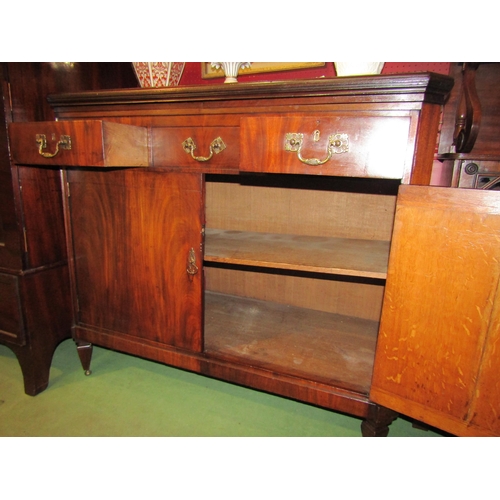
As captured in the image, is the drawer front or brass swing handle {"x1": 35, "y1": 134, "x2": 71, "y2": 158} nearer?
brass swing handle {"x1": 35, "y1": 134, "x2": 71, "y2": 158}

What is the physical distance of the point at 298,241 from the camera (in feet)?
4.63

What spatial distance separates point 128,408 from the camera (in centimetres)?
125

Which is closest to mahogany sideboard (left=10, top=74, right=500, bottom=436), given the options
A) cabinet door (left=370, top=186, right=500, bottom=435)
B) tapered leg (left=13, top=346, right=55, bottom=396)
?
cabinet door (left=370, top=186, right=500, bottom=435)

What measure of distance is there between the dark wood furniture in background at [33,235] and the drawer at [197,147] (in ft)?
1.64

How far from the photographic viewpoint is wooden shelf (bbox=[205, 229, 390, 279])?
3.39 feet

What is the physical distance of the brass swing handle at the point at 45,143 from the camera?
999mm

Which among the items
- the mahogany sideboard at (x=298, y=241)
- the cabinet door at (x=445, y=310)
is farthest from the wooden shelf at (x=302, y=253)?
the cabinet door at (x=445, y=310)

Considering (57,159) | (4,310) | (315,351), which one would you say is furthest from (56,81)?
(315,351)

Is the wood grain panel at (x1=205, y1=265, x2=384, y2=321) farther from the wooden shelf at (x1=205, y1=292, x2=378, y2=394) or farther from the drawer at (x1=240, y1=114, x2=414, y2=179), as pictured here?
the drawer at (x1=240, y1=114, x2=414, y2=179)

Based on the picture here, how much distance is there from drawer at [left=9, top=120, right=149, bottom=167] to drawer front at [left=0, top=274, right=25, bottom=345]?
444 millimetres

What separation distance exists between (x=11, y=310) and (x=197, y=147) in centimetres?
94

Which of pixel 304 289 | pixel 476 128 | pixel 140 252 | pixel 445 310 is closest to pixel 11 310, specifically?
pixel 140 252

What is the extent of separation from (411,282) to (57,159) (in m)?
1.09

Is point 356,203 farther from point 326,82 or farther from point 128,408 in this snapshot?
point 128,408
